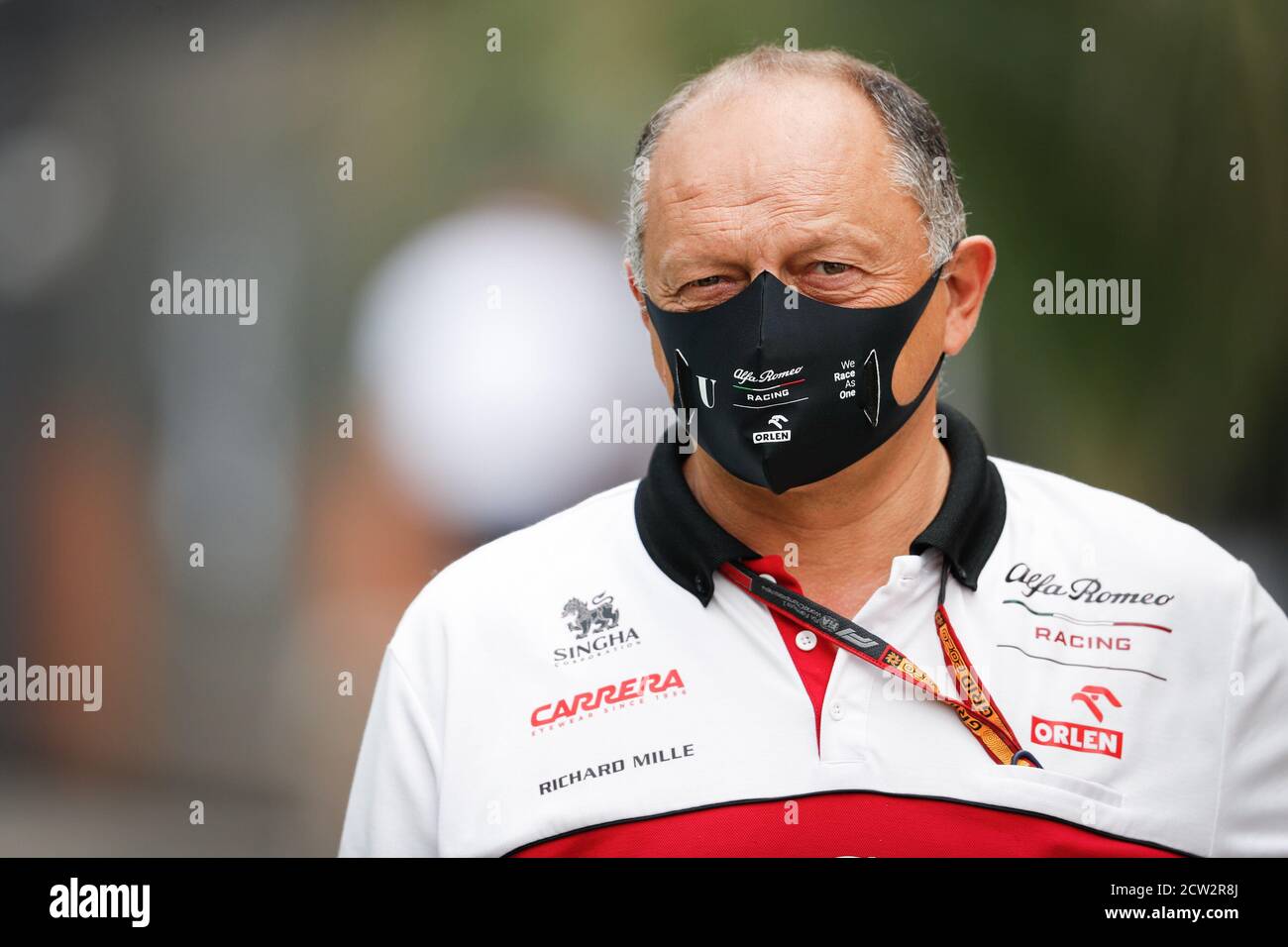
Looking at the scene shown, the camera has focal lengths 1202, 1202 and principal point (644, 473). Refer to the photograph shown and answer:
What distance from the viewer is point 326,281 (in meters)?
3.20

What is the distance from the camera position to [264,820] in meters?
3.19

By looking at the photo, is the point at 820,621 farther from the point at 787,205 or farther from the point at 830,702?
the point at 787,205

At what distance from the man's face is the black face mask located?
34 mm

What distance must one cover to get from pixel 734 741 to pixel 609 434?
3.88 ft

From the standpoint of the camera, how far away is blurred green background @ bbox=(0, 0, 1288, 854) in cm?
295

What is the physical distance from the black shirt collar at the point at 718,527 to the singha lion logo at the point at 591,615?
0.38 ft

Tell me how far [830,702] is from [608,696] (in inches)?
14.9

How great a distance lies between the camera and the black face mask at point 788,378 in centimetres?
198
